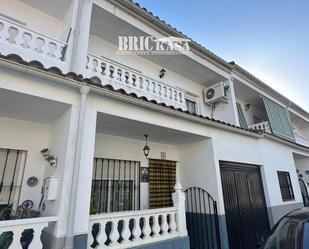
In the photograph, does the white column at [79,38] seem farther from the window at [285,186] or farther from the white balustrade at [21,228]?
the window at [285,186]

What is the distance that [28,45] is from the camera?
14.0ft

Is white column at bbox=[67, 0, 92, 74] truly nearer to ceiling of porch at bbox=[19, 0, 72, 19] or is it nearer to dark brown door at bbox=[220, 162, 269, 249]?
ceiling of porch at bbox=[19, 0, 72, 19]

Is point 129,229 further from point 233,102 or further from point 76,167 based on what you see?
point 233,102

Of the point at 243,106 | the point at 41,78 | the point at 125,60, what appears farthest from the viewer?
the point at 243,106

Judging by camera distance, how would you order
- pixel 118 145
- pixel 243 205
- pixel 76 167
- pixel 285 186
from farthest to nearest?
pixel 285 186
pixel 243 205
pixel 118 145
pixel 76 167

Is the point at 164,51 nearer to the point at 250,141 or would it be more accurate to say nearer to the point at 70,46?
the point at 70,46

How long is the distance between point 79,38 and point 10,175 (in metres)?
3.60

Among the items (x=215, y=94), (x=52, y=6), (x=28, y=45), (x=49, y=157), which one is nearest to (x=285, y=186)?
(x=215, y=94)

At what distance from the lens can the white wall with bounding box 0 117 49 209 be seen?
4.15 metres

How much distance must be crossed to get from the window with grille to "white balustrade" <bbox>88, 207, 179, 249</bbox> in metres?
1.84

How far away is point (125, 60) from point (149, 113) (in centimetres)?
352

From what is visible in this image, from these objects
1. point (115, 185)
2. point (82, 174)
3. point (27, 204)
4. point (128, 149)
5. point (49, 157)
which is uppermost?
point (128, 149)

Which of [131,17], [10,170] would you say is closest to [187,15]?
[131,17]

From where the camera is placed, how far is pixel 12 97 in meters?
3.40
